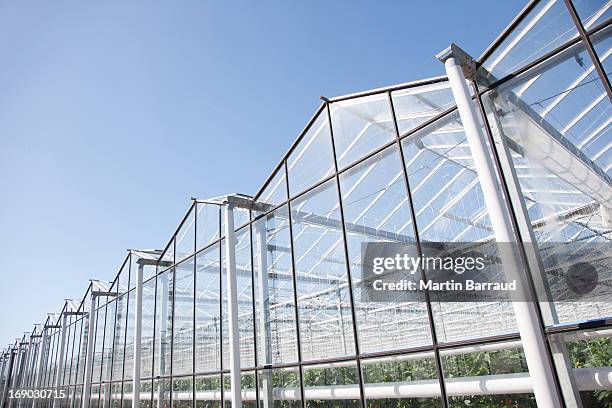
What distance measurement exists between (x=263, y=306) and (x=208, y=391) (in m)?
3.07

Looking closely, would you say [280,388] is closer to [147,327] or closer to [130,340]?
[147,327]

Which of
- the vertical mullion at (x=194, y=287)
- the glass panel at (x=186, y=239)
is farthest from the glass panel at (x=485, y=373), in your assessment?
the glass panel at (x=186, y=239)

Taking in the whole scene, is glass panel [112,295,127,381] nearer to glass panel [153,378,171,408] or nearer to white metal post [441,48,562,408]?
glass panel [153,378,171,408]

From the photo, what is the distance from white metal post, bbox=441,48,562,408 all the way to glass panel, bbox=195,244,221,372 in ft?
25.5

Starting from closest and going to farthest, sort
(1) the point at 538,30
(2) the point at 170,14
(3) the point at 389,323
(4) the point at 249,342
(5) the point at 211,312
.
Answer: (1) the point at 538,30
(3) the point at 389,323
(2) the point at 170,14
(4) the point at 249,342
(5) the point at 211,312

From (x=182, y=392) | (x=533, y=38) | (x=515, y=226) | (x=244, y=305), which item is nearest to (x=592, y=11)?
(x=533, y=38)

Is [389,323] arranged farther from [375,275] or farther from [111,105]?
[111,105]

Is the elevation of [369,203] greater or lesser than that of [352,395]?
greater

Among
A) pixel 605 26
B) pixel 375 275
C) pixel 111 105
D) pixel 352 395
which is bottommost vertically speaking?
pixel 352 395


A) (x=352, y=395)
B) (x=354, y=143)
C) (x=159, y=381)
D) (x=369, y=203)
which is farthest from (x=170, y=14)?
(x=159, y=381)

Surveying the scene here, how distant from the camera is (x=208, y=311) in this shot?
1089 centimetres

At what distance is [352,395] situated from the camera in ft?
21.1

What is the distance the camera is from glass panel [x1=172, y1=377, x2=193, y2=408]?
35.6ft

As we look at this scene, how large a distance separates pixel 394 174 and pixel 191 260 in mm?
7803
